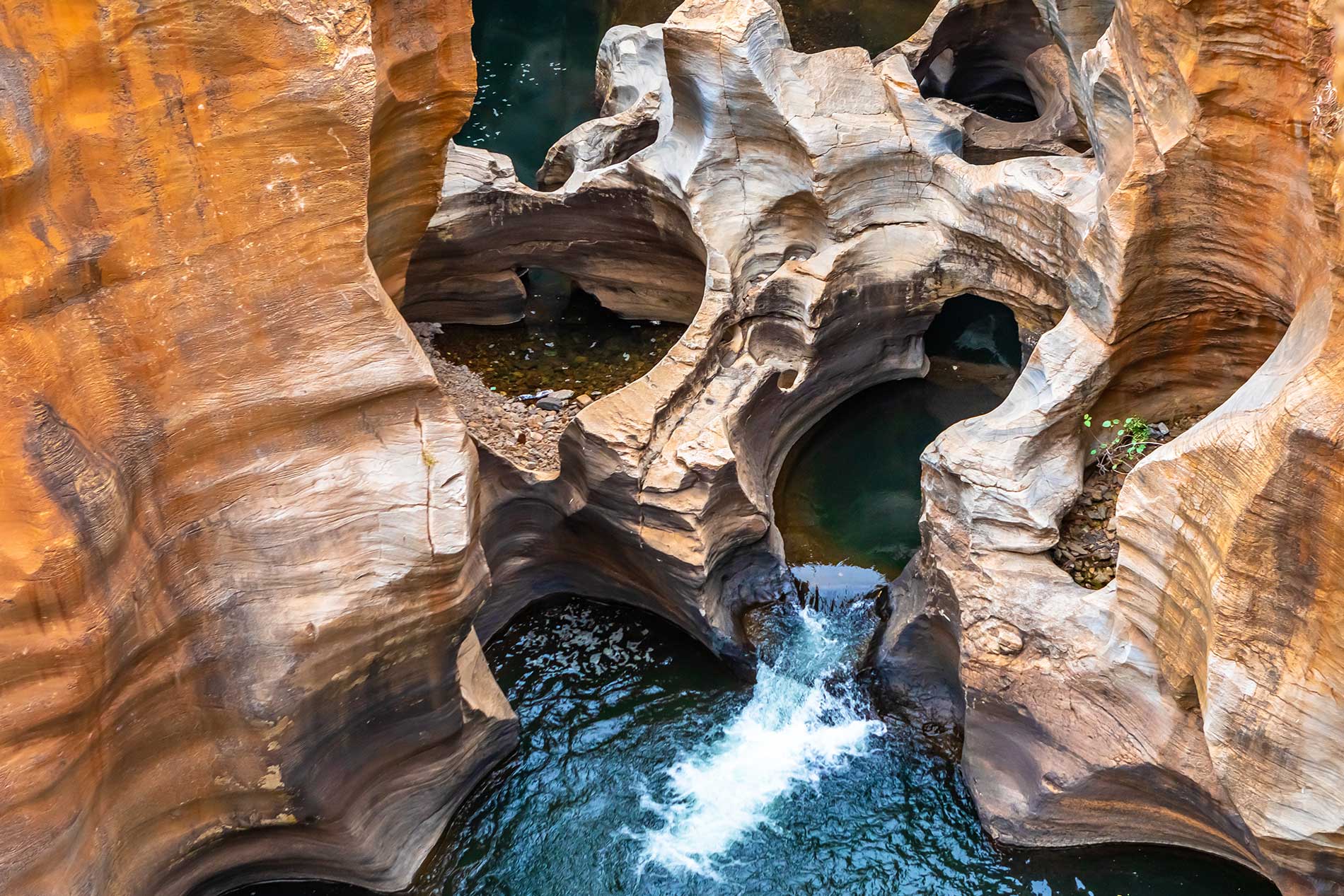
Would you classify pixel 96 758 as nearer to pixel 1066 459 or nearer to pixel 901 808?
pixel 901 808

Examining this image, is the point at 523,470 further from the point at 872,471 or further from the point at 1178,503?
the point at 1178,503

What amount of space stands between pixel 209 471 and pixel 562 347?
5967 millimetres

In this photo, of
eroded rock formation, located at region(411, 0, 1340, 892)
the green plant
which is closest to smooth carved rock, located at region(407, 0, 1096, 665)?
eroded rock formation, located at region(411, 0, 1340, 892)

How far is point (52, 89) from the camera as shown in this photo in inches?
228

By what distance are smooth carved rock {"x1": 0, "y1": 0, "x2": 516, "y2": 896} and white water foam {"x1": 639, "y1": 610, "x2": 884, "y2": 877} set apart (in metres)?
1.88

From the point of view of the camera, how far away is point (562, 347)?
12516 millimetres

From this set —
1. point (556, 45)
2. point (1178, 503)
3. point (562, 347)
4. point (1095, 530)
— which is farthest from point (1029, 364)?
point (556, 45)

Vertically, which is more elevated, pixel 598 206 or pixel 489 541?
pixel 598 206

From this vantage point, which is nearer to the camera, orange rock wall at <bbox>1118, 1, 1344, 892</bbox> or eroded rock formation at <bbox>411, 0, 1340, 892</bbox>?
orange rock wall at <bbox>1118, 1, 1344, 892</bbox>

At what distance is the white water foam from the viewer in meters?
8.61

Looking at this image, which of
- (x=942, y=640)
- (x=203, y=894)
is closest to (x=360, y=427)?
(x=203, y=894)

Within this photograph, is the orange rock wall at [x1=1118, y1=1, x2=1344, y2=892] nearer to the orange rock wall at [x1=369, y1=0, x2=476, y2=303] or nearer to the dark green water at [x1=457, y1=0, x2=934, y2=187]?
the orange rock wall at [x1=369, y1=0, x2=476, y2=303]

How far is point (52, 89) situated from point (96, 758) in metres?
3.64

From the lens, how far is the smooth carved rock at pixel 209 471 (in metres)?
5.91
